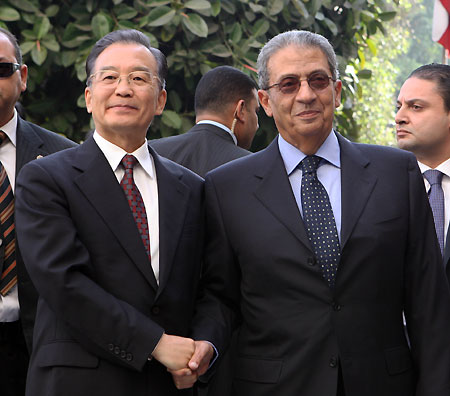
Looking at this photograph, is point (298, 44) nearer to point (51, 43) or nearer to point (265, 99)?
point (265, 99)

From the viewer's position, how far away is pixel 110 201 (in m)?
3.00

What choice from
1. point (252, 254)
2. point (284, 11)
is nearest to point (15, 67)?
point (252, 254)

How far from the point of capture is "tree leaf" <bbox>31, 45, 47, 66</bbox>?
4645 mm

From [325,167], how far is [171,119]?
1.94m

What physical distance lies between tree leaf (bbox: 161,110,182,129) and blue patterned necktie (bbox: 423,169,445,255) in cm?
160

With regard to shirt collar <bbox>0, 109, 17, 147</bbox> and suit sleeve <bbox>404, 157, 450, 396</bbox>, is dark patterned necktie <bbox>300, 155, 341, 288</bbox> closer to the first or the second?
suit sleeve <bbox>404, 157, 450, 396</bbox>

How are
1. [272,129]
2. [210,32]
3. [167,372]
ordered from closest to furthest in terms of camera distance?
[167,372], [210,32], [272,129]

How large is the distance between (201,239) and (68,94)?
2212 millimetres

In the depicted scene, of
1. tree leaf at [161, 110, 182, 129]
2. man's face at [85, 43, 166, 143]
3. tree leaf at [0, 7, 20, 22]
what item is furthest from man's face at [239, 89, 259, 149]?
man's face at [85, 43, 166, 143]

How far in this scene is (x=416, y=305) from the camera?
10.2 feet

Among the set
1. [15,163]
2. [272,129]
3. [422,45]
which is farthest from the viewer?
[422,45]

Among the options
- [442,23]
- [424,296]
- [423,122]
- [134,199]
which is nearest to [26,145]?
[134,199]

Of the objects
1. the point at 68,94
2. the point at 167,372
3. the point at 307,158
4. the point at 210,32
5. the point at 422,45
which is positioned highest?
the point at 422,45

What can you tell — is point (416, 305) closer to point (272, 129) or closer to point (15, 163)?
point (15, 163)
